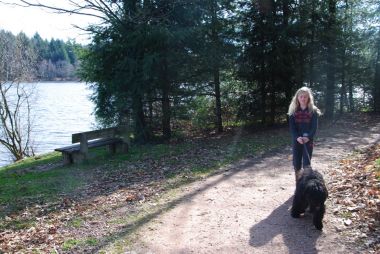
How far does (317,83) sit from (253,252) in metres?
14.1

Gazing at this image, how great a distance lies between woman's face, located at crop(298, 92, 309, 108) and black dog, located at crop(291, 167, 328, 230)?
4.45 feet

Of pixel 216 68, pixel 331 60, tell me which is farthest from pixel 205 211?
pixel 331 60

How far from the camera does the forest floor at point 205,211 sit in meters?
5.58

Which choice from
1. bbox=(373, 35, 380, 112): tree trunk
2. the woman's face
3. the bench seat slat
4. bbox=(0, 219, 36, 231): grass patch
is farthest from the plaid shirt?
bbox=(373, 35, 380, 112): tree trunk

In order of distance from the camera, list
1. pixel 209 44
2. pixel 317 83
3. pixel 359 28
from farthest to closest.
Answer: pixel 359 28, pixel 317 83, pixel 209 44

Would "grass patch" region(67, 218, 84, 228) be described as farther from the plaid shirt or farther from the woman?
the plaid shirt

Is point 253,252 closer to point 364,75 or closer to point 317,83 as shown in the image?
point 317,83

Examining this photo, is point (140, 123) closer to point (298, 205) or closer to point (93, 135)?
point (93, 135)

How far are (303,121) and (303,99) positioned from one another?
1.38ft

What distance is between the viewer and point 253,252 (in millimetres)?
5254

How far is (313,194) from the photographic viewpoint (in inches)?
216

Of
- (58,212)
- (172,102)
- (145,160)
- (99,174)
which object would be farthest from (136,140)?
(58,212)

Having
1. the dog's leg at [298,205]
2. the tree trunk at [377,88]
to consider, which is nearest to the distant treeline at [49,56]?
the tree trunk at [377,88]

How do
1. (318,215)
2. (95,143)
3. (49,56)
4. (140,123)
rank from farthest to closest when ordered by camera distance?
(49,56) → (140,123) → (95,143) → (318,215)
